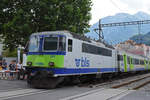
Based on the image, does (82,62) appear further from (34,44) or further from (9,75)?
(9,75)

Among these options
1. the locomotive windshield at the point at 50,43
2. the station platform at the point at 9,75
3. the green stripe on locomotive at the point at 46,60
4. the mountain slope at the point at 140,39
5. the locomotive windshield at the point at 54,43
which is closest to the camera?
the green stripe on locomotive at the point at 46,60

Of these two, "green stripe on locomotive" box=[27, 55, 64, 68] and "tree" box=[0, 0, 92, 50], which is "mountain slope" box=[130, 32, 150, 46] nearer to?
"tree" box=[0, 0, 92, 50]

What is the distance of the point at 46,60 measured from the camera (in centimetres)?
1248

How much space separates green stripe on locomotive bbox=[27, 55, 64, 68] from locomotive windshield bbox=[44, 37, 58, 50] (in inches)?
22.0

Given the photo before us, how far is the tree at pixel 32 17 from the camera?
1809cm

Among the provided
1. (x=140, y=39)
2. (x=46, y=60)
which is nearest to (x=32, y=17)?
(x=46, y=60)

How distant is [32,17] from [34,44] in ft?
20.7


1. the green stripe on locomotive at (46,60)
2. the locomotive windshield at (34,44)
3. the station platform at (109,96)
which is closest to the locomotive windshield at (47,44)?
the locomotive windshield at (34,44)

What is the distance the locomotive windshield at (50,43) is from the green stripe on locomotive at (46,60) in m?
0.56

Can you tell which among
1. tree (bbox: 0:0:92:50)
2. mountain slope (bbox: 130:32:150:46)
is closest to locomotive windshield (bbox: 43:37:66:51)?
tree (bbox: 0:0:92:50)

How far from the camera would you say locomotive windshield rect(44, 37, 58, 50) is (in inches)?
497

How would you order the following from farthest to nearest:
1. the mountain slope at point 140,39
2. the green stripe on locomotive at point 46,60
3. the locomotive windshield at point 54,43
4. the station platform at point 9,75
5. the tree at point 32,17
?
the mountain slope at point 140,39
the tree at point 32,17
the station platform at point 9,75
the locomotive windshield at point 54,43
the green stripe on locomotive at point 46,60

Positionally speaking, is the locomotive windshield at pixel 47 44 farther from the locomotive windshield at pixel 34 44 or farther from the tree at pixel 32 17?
the tree at pixel 32 17

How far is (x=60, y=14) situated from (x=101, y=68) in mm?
5783
